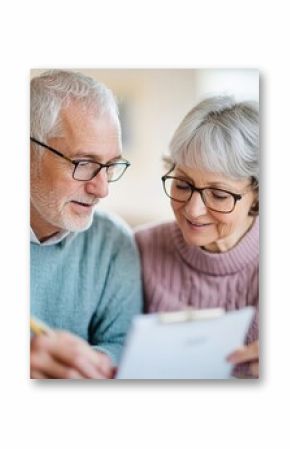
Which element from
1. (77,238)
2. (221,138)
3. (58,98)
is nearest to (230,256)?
(221,138)

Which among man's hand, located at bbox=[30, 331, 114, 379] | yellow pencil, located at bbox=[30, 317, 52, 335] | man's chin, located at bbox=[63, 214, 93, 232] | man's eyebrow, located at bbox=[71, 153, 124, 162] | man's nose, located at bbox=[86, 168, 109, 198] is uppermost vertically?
man's eyebrow, located at bbox=[71, 153, 124, 162]

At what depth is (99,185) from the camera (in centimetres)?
204

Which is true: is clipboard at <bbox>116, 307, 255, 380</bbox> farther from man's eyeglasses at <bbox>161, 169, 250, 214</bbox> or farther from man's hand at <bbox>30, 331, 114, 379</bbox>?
man's eyeglasses at <bbox>161, 169, 250, 214</bbox>

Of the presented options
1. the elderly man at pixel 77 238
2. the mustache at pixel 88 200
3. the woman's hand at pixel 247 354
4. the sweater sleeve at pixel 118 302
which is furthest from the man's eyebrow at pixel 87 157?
the woman's hand at pixel 247 354

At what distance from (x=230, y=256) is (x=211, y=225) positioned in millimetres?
102

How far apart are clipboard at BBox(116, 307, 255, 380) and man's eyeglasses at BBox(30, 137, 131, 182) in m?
0.40

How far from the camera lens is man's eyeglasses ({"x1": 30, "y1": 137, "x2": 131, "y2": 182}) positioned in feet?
6.59

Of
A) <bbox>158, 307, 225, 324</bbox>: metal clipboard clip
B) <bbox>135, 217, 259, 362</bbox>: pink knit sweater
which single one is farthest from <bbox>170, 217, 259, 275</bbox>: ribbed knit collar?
<bbox>158, 307, 225, 324</bbox>: metal clipboard clip

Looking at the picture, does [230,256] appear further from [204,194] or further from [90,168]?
[90,168]

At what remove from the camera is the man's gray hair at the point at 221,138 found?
202 cm

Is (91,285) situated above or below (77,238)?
below

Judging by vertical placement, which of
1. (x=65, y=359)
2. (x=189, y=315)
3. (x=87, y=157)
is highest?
(x=87, y=157)
